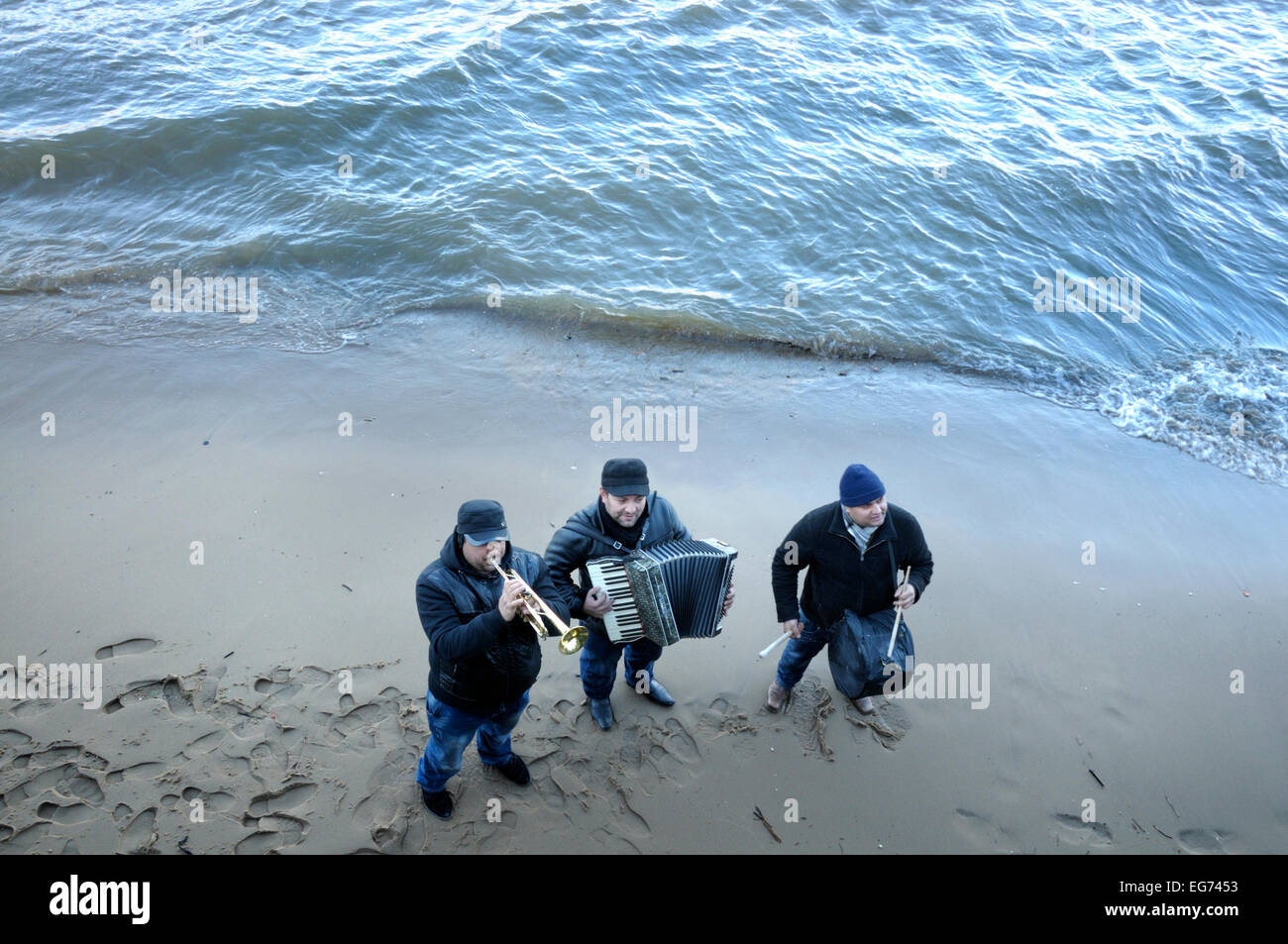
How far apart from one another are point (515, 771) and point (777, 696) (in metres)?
1.76

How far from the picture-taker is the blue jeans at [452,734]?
4609 millimetres

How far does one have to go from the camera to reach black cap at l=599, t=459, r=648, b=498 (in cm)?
477

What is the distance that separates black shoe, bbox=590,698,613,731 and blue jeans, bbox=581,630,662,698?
0.14ft

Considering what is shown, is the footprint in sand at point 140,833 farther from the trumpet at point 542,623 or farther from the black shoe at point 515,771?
the trumpet at point 542,623

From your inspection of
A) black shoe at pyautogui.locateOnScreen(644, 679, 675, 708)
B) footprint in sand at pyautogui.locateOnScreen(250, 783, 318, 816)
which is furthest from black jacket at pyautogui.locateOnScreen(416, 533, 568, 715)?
black shoe at pyautogui.locateOnScreen(644, 679, 675, 708)

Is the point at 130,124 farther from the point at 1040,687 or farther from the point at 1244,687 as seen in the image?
the point at 1244,687

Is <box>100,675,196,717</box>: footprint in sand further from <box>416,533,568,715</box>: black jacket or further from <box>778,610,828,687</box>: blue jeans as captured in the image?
<box>778,610,828,687</box>: blue jeans

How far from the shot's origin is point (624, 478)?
4773 mm

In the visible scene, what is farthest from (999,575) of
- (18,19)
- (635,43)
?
(18,19)

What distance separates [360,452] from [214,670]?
250 centimetres

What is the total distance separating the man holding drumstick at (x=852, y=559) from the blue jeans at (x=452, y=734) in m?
1.79

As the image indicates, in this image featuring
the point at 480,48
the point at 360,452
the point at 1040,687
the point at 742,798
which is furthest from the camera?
the point at 480,48

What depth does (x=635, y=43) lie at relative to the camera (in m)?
15.9

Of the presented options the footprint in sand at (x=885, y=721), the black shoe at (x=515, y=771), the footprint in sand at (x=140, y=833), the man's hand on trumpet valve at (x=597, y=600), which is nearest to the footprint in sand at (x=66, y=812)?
the footprint in sand at (x=140, y=833)
